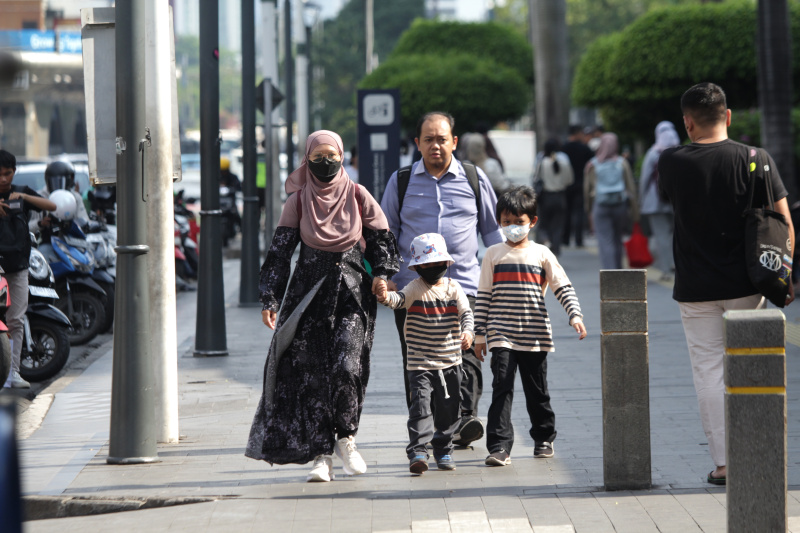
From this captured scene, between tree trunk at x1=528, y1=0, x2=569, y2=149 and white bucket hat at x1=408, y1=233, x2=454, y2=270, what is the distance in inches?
768

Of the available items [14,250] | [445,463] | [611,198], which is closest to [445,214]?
[445,463]

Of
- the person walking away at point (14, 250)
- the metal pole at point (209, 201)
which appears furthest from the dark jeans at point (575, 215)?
the person walking away at point (14, 250)

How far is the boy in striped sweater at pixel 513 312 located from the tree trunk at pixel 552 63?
63.6ft

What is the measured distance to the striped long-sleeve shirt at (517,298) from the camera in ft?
20.3

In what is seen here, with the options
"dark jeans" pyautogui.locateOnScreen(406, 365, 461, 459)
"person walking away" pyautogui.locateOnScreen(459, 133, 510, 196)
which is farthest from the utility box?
"person walking away" pyautogui.locateOnScreen(459, 133, 510, 196)

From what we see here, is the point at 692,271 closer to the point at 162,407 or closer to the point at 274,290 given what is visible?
the point at 274,290

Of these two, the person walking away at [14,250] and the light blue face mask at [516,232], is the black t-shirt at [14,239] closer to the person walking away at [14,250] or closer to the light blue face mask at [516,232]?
the person walking away at [14,250]

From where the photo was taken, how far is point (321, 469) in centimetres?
597

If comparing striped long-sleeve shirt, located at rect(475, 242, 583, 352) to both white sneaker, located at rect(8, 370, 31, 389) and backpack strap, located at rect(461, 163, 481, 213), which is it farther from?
white sneaker, located at rect(8, 370, 31, 389)

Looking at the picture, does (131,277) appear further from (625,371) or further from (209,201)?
(209,201)

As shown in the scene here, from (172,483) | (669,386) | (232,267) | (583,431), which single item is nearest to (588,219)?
(232,267)

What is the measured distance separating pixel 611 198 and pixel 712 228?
30.3ft

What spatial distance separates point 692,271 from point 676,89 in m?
15.0

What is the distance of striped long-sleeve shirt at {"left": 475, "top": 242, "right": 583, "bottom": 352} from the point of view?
6.19m
